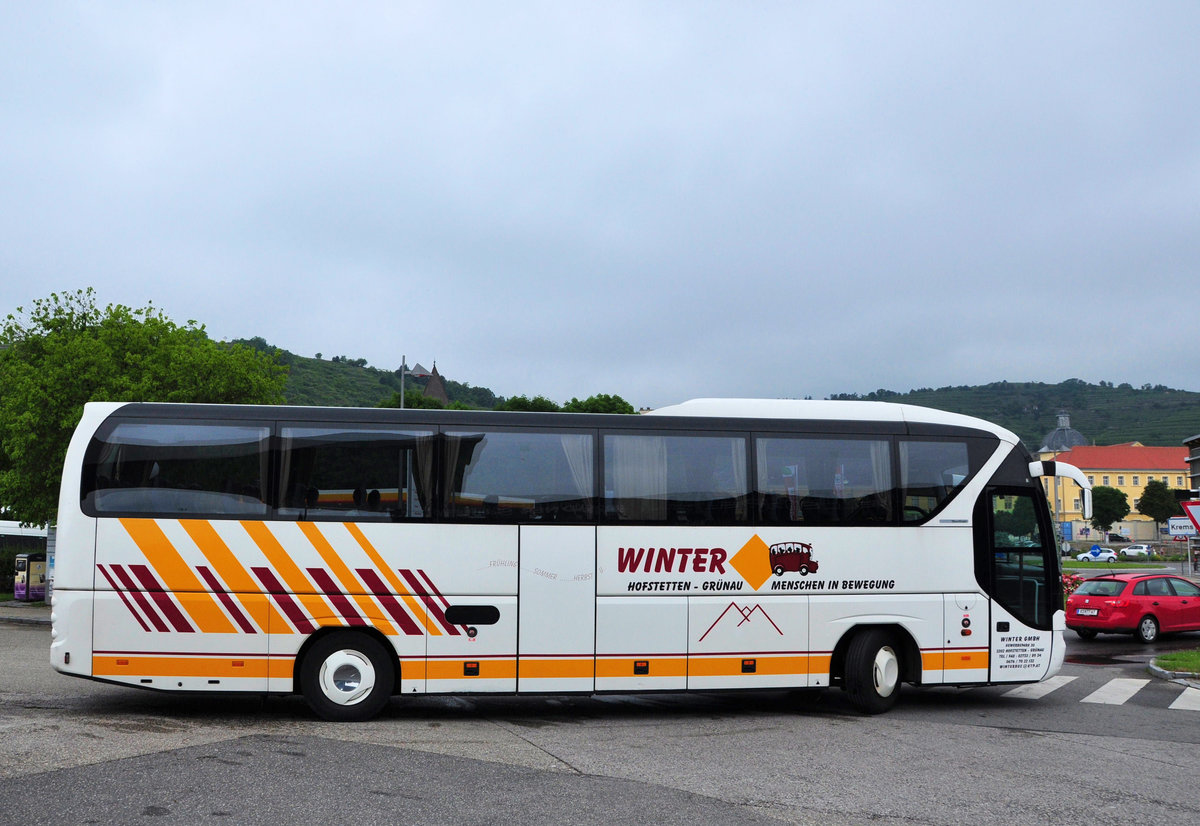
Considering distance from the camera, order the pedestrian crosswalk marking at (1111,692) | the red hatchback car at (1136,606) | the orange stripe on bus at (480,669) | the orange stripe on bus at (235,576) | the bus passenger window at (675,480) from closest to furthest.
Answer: the orange stripe on bus at (235,576), the orange stripe on bus at (480,669), the bus passenger window at (675,480), the pedestrian crosswalk marking at (1111,692), the red hatchback car at (1136,606)

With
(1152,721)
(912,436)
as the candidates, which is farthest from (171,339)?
(1152,721)

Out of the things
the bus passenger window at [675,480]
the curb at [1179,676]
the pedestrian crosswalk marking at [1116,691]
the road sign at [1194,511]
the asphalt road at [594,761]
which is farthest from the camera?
the road sign at [1194,511]

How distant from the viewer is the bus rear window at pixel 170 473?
10203 mm

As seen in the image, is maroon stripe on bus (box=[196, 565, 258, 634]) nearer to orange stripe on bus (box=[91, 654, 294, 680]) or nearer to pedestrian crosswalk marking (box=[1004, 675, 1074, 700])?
orange stripe on bus (box=[91, 654, 294, 680])

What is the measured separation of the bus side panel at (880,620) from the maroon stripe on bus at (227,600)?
5.82 m

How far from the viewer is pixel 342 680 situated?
10.4m

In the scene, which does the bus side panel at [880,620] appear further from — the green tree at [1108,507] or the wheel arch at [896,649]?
the green tree at [1108,507]

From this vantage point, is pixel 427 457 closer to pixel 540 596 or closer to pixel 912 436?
pixel 540 596

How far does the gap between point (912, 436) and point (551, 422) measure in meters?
4.11

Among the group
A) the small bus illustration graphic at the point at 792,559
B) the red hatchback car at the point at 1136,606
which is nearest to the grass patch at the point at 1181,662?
the red hatchback car at the point at 1136,606

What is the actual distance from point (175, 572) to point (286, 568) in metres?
1.06

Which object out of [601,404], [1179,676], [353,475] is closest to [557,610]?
[353,475]

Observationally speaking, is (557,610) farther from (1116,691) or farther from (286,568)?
(1116,691)

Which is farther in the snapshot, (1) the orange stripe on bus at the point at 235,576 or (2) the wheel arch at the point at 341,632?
(2) the wheel arch at the point at 341,632
